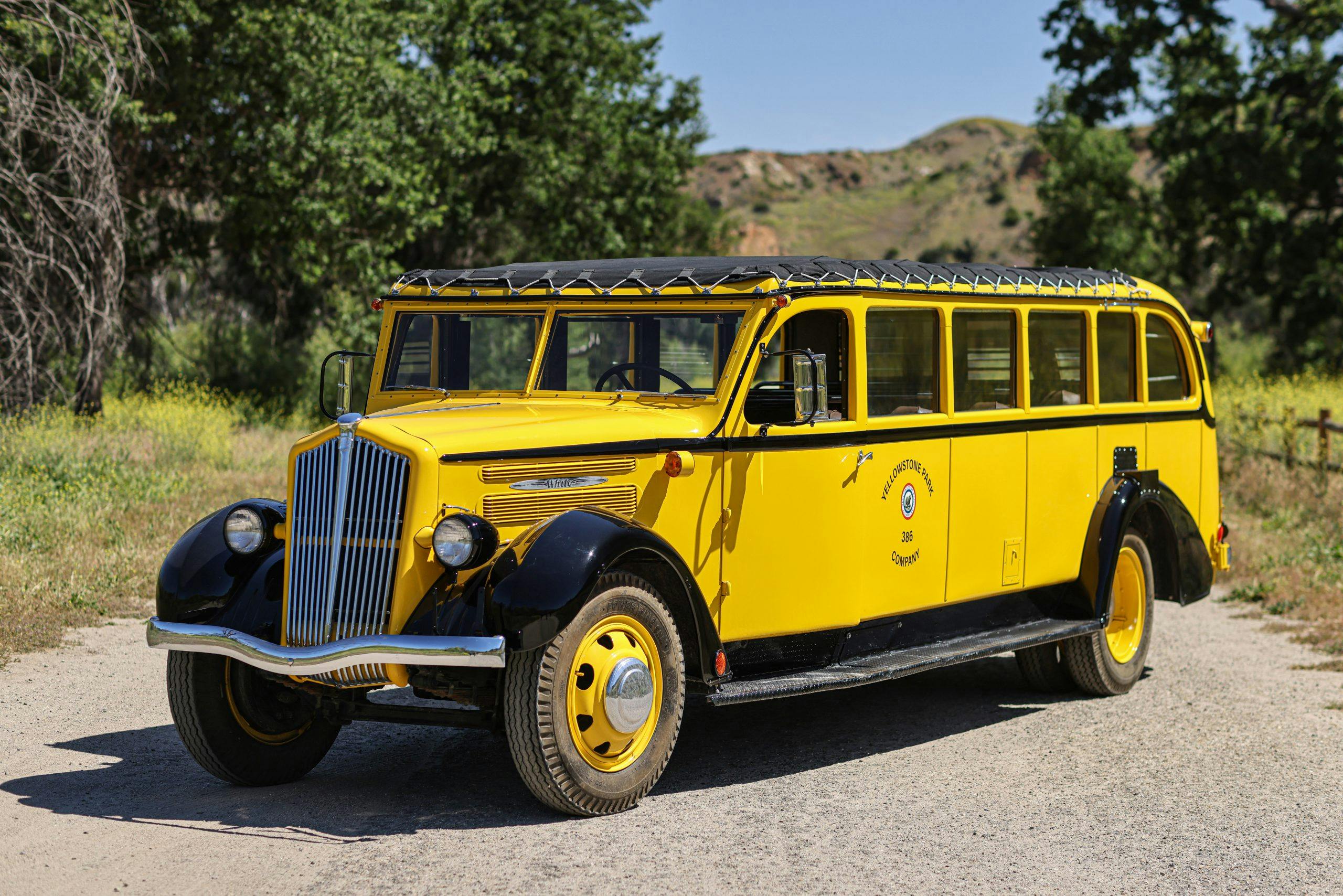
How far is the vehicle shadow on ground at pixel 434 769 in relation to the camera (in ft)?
19.3

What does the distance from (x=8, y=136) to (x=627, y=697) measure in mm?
9468

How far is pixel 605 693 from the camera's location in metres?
5.87

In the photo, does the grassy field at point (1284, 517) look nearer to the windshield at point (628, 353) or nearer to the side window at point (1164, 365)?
the side window at point (1164, 365)

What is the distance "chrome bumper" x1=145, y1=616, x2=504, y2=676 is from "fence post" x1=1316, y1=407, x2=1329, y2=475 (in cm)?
1323

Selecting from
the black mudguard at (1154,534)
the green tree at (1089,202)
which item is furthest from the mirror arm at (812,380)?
the green tree at (1089,202)

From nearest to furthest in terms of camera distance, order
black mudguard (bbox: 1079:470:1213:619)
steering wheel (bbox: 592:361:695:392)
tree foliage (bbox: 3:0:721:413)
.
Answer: steering wheel (bbox: 592:361:695:392), black mudguard (bbox: 1079:470:1213:619), tree foliage (bbox: 3:0:721:413)

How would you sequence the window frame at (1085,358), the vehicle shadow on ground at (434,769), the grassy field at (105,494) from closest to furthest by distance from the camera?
the vehicle shadow on ground at (434,769) < the window frame at (1085,358) < the grassy field at (105,494)

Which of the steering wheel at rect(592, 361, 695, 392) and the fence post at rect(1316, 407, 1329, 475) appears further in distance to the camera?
the fence post at rect(1316, 407, 1329, 475)

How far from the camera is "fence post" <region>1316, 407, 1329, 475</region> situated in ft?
53.3

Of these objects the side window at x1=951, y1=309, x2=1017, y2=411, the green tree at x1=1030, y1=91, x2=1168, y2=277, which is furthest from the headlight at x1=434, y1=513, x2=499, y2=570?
the green tree at x1=1030, y1=91, x2=1168, y2=277

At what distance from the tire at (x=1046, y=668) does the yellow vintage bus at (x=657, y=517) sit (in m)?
0.02

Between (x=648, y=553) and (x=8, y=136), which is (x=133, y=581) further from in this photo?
(x=648, y=553)

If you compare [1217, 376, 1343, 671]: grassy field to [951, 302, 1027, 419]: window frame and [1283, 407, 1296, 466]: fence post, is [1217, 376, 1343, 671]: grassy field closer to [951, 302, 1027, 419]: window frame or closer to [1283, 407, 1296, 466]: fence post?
[1283, 407, 1296, 466]: fence post

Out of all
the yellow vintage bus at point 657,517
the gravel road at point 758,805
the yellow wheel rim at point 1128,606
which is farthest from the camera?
the yellow wheel rim at point 1128,606
